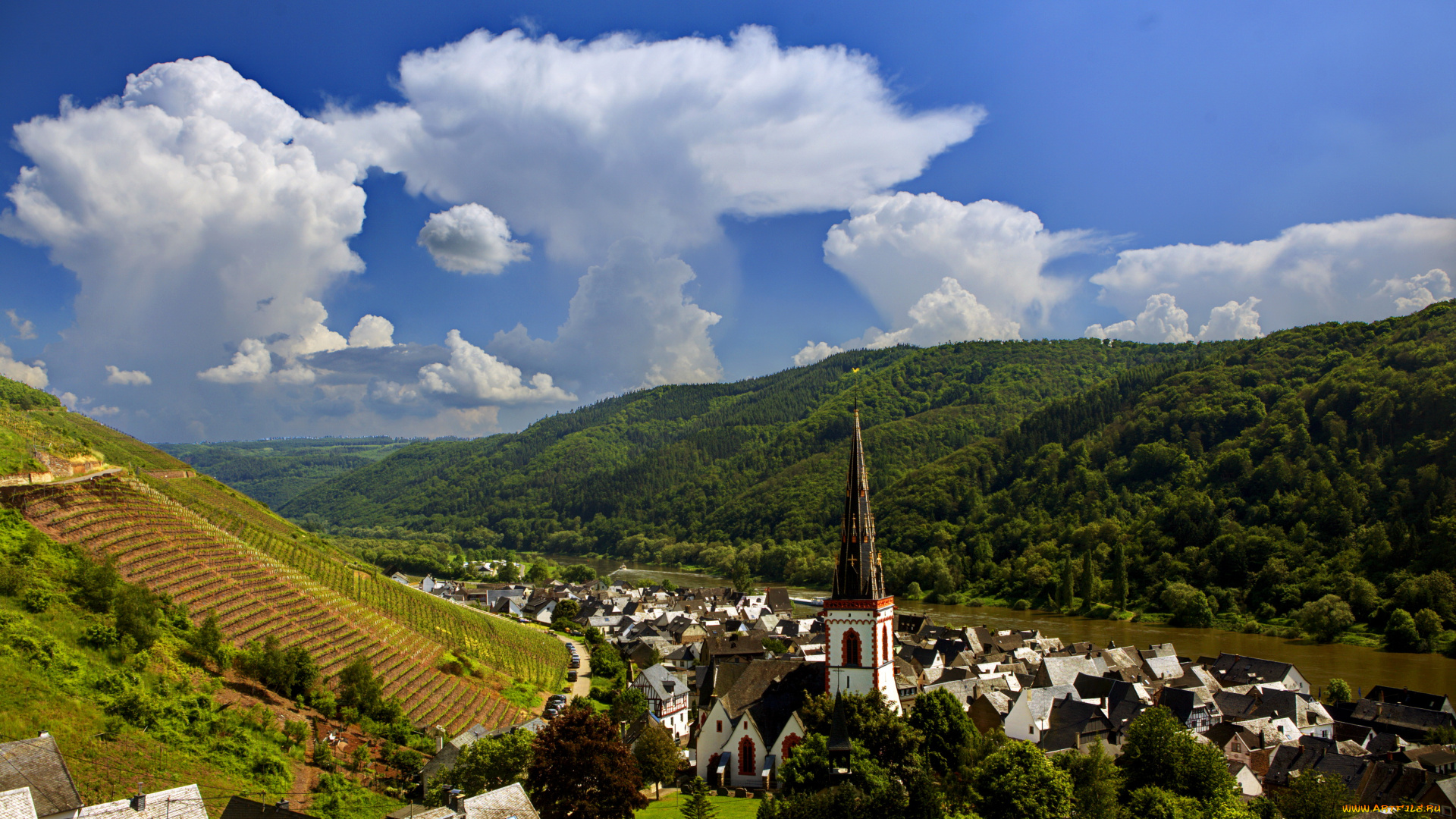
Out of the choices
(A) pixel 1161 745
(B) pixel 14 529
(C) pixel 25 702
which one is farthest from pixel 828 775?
(B) pixel 14 529

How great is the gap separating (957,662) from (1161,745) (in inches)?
1254

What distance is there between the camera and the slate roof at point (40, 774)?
19.8 meters

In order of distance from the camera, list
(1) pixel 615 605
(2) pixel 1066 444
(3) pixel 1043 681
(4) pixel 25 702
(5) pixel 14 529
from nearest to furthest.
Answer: (4) pixel 25 702
(5) pixel 14 529
(3) pixel 1043 681
(1) pixel 615 605
(2) pixel 1066 444

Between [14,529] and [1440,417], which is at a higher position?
[1440,417]

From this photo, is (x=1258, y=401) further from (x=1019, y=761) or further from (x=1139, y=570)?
(x=1019, y=761)

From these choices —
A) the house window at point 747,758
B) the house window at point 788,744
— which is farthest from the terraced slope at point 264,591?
the house window at point 788,744

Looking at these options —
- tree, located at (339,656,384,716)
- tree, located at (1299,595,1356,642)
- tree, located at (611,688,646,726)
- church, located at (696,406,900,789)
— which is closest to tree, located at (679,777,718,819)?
church, located at (696,406,900,789)

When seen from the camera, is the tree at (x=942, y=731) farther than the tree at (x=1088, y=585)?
No

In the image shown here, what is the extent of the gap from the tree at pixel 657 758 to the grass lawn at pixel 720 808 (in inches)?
40.9

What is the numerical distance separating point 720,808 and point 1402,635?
74920 mm

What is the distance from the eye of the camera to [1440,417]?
10488 centimetres

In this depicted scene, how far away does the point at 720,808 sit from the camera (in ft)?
110

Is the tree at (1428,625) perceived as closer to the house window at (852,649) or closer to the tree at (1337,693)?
the tree at (1337,693)

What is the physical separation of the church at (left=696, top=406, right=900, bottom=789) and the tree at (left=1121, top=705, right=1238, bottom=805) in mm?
9562
